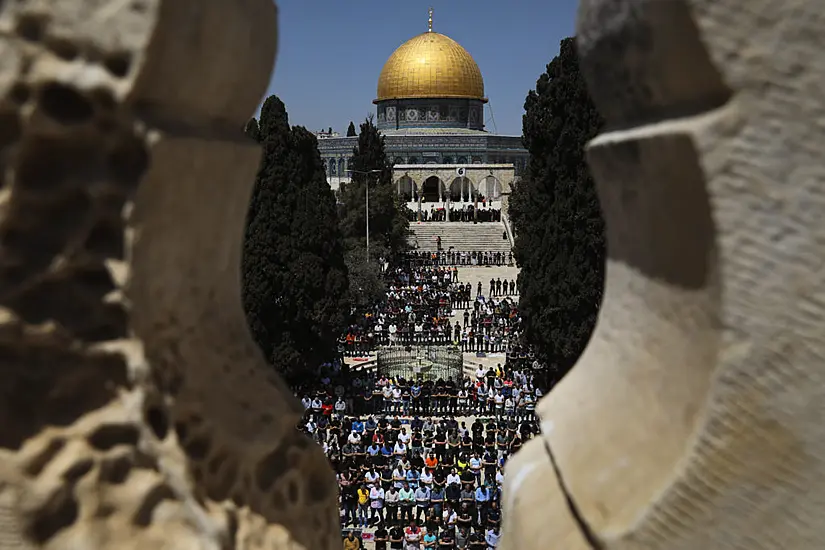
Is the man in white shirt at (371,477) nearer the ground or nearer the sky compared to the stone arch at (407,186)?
nearer the ground

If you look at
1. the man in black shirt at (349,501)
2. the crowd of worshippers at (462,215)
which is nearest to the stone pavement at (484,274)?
the crowd of worshippers at (462,215)

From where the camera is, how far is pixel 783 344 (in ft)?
6.40

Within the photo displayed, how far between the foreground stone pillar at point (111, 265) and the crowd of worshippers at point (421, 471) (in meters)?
6.78

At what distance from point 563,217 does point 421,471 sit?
4704 millimetres

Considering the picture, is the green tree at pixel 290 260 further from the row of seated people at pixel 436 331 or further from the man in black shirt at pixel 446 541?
the man in black shirt at pixel 446 541

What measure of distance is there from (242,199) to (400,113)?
50637 millimetres

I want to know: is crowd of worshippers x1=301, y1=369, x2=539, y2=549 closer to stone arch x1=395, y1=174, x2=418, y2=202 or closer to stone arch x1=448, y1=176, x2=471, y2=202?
stone arch x1=395, y1=174, x2=418, y2=202

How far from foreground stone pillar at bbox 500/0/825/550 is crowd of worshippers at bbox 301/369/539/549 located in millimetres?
7249

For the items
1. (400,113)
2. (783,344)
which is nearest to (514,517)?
(783,344)

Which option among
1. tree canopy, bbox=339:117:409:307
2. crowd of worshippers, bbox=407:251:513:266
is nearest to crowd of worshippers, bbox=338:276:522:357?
tree canopy, bbox=339:117:409:307

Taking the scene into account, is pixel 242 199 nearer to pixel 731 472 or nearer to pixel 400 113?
pixel 731 472

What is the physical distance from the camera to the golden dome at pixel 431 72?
2030 inches

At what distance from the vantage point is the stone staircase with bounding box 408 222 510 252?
36094mm

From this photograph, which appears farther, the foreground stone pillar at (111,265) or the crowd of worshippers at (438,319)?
the crowd of worshippers at (438,319)
